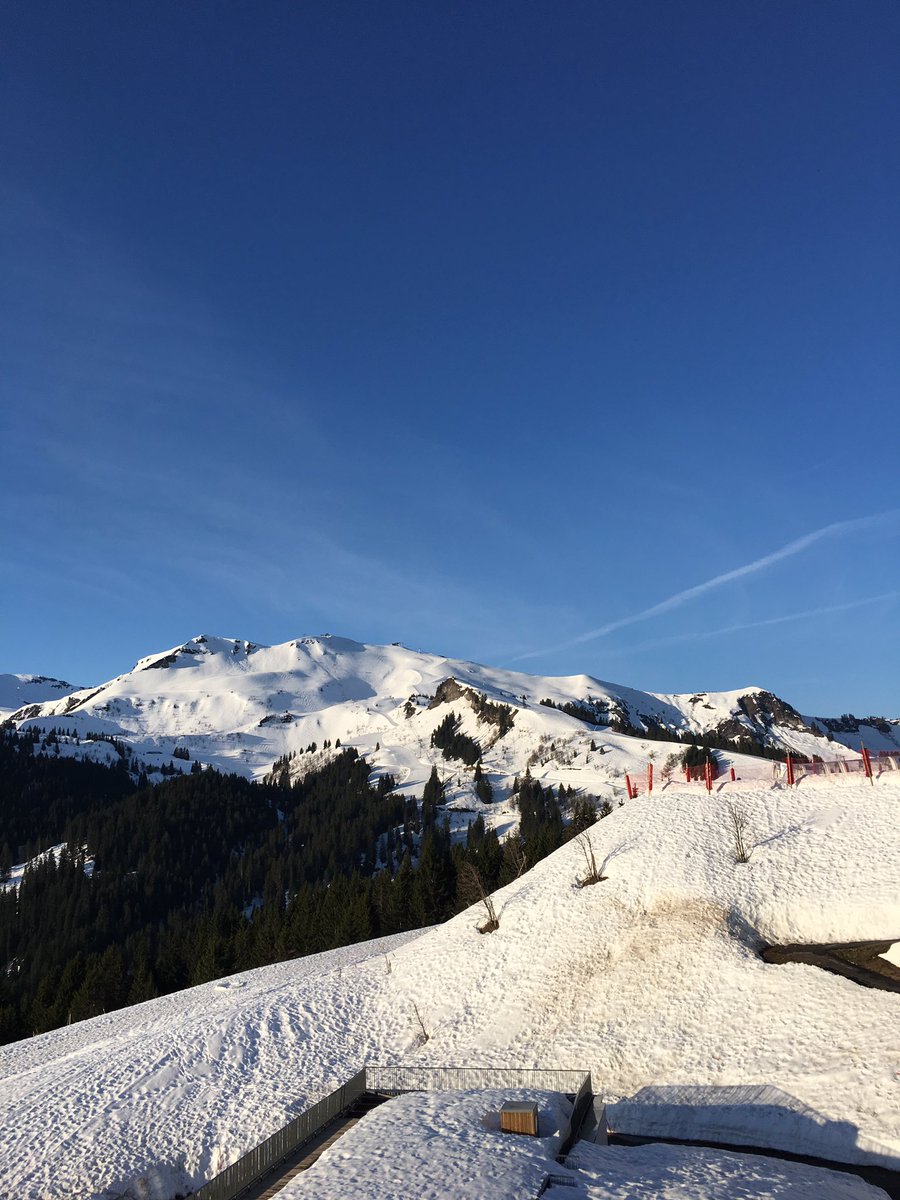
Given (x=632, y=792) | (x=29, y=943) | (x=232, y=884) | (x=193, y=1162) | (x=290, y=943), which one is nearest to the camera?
(x=193, y=1162)

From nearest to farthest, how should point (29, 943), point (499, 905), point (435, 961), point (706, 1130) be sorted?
1. point (706, 1130)
2. point (435, 961)
3. point (499, 905)
4. point (29, 943)

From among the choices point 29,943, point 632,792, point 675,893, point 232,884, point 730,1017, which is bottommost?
point 29,943

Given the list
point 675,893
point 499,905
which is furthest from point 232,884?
point 675,893

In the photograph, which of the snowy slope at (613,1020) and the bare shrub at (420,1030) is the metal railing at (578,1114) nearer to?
the snowy slope at (613,1020)

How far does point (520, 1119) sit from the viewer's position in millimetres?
22375

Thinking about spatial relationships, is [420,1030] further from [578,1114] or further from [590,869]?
[578,1114]

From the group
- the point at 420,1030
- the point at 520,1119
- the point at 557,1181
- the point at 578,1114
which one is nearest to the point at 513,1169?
the point at 557,1181

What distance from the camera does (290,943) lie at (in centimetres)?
8006

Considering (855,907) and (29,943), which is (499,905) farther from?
(29,943)

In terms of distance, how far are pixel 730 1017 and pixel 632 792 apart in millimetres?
24661

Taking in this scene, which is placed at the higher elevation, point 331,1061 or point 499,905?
point 499,905

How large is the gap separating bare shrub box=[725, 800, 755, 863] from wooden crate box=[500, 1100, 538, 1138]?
22.5 m

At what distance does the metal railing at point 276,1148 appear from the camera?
66.8ft

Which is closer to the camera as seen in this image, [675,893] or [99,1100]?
[99,1100]
